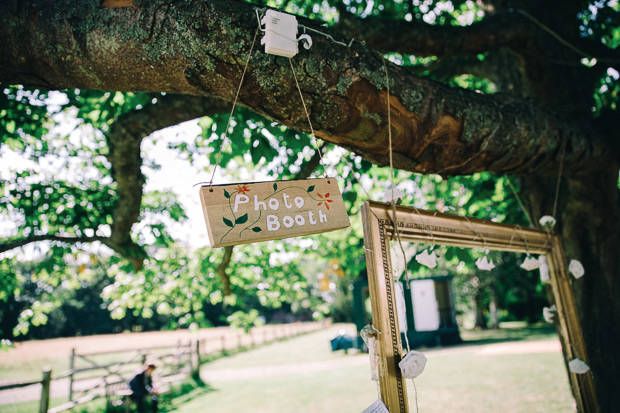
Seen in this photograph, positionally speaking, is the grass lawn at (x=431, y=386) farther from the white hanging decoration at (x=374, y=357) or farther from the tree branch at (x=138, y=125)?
the white hanging decoration at (x=374, y=357)

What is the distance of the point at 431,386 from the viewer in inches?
319

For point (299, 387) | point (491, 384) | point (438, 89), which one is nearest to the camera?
point (438, 89)

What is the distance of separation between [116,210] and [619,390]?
436 cm

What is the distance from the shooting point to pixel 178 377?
11.3m

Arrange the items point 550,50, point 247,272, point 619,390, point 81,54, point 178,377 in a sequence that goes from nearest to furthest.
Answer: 1. point 81,54
2. point 619,390
3. point 550,50
4. point 247,272
5. point 178,377

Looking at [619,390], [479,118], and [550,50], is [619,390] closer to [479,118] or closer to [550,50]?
[479,118]

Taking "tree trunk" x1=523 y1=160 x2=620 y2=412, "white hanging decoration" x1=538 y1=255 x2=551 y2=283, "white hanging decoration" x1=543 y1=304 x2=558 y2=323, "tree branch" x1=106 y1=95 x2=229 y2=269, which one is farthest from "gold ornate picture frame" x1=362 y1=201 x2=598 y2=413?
"tree branch" x1=106 y1=95 x2=229 y2=269

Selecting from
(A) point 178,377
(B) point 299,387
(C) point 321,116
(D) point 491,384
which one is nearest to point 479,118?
(C) point 321,116

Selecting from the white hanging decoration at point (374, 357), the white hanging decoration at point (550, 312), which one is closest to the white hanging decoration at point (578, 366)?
the white hanging decoration at point (550, 312)

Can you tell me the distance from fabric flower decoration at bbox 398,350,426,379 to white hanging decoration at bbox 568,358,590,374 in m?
1.69

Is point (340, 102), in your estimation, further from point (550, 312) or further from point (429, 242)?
point (550, 312)

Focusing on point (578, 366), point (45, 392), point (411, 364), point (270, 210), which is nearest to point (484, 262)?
point (578, 366)

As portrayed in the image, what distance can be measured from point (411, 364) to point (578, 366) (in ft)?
5.83

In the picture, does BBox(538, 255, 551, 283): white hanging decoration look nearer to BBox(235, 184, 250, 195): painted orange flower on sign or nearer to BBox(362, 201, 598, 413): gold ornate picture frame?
BBox(362, 201, 598, 413): gold ornate picture frame
